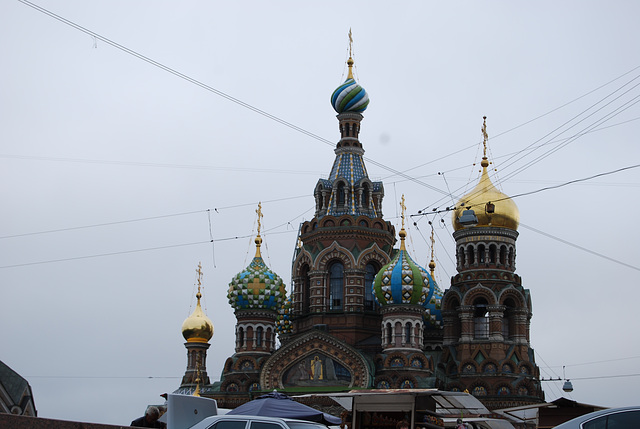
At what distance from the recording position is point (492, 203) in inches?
1527

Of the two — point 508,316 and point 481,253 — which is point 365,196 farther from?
point 508,316

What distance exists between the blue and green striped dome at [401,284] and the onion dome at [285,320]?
21.2 ft

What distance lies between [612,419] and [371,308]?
28768mm

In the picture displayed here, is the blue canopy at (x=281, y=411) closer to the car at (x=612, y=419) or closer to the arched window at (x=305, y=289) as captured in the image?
the car at (x=612, y=419)

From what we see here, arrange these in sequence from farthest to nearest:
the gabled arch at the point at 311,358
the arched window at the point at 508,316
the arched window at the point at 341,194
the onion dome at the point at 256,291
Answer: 1. the arched window at the point at 341,194
2. the onion dome at the point at 256,291
3. the arched window at the point at 508,316
4. the gabled arch at the point at 311,358

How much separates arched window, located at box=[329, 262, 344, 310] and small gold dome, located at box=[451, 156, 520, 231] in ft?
17.6

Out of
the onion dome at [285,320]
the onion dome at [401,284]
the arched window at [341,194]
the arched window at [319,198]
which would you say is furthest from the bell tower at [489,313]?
the onion dome at [285,320]

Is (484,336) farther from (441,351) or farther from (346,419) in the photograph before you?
(346,419)

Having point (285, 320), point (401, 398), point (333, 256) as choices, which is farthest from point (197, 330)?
point (401, 398)

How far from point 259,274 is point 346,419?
2198cm

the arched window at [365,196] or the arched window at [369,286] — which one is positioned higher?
the arched window at [365,196]

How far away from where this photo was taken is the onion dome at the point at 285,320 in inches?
1684

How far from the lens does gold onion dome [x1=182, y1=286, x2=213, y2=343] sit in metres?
50.3

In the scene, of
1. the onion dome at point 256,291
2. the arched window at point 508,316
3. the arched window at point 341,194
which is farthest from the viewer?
the arched window at point 341,194
